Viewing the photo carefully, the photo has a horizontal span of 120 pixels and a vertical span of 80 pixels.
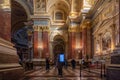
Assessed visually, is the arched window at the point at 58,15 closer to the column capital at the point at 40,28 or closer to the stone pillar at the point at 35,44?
the column capital at the point at 40,28

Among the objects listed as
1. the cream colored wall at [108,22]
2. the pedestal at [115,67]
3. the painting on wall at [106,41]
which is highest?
the cream colored wall at [108,22]

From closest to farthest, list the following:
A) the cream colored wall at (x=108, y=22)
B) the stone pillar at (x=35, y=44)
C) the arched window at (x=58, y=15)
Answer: the cream colored wall at (x=108, y=22) < the stone pillar at (x=35, y=44) < the arched window at (x=58, y=15)

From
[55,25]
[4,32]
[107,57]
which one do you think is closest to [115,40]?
[107,57]

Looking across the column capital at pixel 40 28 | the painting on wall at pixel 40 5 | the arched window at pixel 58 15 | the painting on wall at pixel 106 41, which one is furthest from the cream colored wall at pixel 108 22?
the arched window at pixel 58 15

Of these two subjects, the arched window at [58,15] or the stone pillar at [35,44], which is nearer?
the stone pillar at [35,44]

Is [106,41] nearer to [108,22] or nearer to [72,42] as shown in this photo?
[108,22]

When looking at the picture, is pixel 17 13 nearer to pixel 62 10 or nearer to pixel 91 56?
pixel 62 10

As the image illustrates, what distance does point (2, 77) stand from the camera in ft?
14.0

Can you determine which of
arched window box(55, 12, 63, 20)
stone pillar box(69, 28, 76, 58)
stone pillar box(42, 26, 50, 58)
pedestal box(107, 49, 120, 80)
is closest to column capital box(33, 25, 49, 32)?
stone pillar box(42, 26, 50, 58)

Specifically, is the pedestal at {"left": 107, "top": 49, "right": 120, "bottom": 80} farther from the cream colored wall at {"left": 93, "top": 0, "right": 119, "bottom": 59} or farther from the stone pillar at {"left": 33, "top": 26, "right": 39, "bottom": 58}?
the stone pillar at {"left": 33, "top": 26, "right": 39, "bottom": 58}

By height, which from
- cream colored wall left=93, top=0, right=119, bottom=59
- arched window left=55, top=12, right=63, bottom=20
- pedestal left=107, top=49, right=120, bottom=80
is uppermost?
arched window left=55, top=12, right=63, bottom=20

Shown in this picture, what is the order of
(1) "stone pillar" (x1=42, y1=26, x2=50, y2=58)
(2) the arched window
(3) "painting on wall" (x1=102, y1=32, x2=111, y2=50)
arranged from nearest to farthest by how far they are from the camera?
(3) "painting on wall" (x1=102, y1=32, x2=111, y2=50)
(1) "stone pillar" (x1=42, y1=26, x2=50, y2=58)
(2) the arched window

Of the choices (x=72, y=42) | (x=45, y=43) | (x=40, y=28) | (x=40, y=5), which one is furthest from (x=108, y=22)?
(x=40, y=5)

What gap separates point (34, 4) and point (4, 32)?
1238 inches
